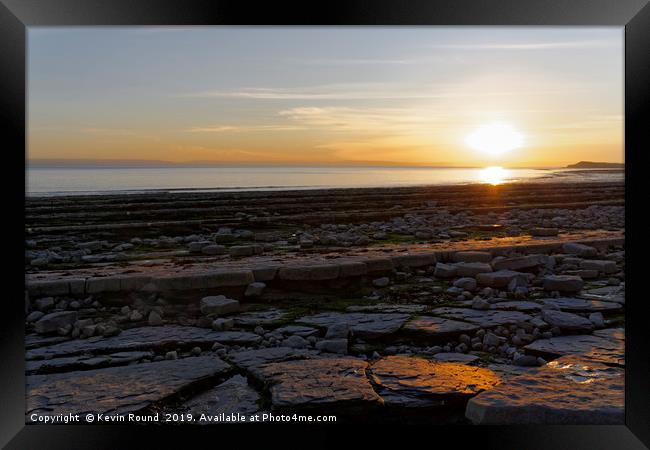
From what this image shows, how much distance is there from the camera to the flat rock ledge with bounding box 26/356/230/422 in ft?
10.3

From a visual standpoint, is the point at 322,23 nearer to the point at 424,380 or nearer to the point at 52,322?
the point at 424,380

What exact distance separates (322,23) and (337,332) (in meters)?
2.08

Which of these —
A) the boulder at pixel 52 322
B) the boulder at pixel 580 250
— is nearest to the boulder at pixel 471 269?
the boulder at pixel 580 250

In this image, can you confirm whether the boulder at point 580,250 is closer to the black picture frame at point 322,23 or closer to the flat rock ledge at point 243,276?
the flat rock ledge at point 243,276

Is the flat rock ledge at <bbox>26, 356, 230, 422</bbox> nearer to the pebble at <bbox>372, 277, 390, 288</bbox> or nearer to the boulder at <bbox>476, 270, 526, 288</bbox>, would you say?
the pebble at <bbox>372, 277, 390, 288</bbox>

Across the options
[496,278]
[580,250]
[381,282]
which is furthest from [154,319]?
[580,250]

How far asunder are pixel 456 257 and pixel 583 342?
2653 mm

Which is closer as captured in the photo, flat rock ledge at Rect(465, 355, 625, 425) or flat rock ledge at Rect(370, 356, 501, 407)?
flat rock ledge at Rect(465, 355, 625, 425)

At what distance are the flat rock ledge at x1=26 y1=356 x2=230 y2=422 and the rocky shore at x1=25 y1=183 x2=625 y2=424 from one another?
0.01 meters

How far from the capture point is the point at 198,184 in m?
30.1

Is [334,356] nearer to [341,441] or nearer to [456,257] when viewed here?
[341,441]

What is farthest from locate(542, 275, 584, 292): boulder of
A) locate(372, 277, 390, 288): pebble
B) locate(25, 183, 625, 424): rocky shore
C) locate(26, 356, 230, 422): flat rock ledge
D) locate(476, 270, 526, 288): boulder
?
locate(26, 356, 230, 422): flat rock ledge

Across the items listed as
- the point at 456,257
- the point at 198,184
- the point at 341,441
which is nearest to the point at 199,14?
the point at 341,441

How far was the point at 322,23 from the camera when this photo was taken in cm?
321
